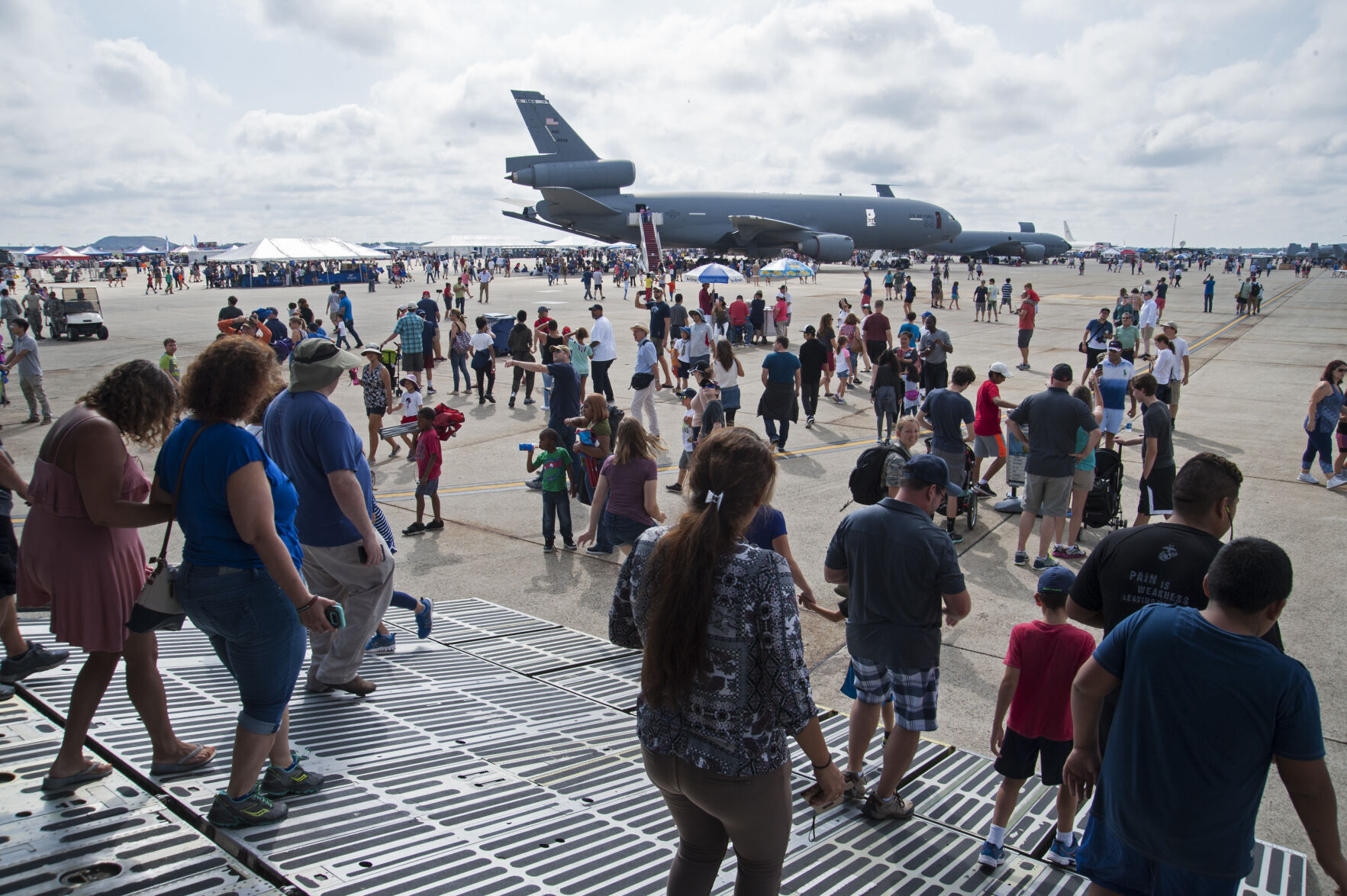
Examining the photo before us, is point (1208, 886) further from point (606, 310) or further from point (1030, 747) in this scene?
point (606, 310)

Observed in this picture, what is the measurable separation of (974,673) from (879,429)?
20.9ft

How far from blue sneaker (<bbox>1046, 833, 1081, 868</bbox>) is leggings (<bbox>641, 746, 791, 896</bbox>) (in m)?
1.60

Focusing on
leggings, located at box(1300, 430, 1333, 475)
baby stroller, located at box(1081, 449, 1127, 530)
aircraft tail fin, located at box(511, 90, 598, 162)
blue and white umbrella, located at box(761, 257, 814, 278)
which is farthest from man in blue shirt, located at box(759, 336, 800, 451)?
aircraft tail fin, located at box(511, 90, 598, 162)

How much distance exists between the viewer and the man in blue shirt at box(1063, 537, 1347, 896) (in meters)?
2.18

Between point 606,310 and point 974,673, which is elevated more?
point 606,310

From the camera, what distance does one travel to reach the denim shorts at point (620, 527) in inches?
226

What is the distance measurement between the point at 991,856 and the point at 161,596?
3.24 metres

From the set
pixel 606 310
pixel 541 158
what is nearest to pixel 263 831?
pixel 606 310

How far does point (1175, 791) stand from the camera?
2285 mm

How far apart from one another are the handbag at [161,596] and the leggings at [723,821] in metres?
1.84

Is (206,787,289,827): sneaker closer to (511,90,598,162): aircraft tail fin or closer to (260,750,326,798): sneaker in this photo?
(260,750,326,798): sneaker

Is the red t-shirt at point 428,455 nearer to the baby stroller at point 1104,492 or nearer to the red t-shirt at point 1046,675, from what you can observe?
the red t-shirt at point 1046,675

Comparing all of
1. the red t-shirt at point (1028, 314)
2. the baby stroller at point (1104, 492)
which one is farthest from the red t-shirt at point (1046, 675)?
the red t-shirt at point (1028, 314)

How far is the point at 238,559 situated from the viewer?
2.75m
